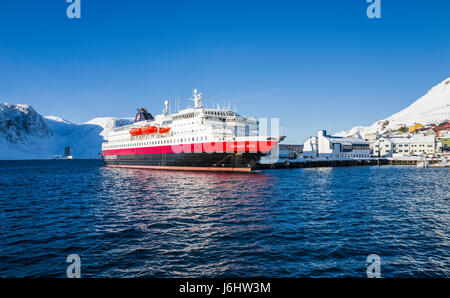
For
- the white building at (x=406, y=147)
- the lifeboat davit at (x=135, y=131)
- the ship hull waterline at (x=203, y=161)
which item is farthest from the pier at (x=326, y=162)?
the lifeboat davit at (x=135, y=131)

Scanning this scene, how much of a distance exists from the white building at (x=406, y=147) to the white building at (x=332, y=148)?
1189 centimetres

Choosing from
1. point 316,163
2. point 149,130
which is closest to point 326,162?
point 316,163

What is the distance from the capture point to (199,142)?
155 ft

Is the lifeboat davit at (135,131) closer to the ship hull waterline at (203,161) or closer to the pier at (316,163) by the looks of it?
the ship hull waterline at (203,161)

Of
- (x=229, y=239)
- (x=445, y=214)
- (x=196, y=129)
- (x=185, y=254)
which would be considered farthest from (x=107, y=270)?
(x=196, y=129)

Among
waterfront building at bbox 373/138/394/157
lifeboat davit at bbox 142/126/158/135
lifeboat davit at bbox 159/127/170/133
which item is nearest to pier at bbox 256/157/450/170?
waterfront building at bbox 373/138/394/157

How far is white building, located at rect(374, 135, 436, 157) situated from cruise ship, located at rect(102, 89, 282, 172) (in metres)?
85.3

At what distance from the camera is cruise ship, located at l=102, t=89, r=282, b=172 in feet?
143

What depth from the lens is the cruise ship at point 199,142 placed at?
1721 inches

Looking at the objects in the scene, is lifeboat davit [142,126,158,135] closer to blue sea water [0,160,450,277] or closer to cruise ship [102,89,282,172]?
cruise ship [102,89,282,172]

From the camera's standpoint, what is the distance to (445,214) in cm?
1880

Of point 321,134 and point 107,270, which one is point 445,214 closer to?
point 107,270

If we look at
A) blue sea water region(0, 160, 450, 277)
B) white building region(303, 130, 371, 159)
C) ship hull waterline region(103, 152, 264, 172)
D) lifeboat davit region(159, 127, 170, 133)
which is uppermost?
lifeboat davit region(159, 127, 170, 133)

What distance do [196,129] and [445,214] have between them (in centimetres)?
3745
